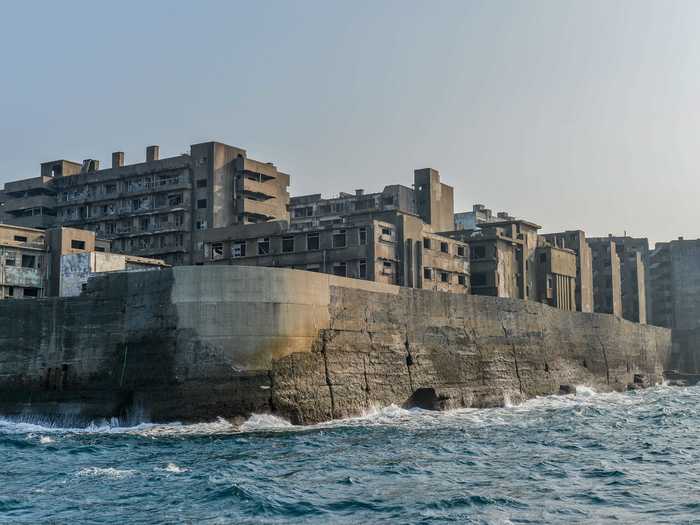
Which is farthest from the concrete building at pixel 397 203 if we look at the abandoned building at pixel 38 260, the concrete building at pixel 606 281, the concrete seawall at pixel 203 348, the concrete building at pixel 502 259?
the concrete seawall at pixel 203 348

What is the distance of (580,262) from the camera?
91.5m

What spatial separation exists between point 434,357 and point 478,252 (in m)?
31.5

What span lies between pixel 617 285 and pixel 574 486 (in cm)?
8720

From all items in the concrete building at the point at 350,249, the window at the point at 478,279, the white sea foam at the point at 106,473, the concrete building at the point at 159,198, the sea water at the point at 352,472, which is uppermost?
the concrete building at the point at 159,198

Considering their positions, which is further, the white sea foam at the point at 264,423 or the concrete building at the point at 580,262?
the concrete building at the point at 580,262

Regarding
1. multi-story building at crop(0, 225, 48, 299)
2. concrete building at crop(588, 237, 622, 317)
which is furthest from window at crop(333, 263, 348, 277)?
concrete building at crop(588, 237, 622, 317)

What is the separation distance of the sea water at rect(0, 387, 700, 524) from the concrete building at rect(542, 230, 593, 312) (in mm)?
50226

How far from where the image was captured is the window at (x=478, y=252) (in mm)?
78938

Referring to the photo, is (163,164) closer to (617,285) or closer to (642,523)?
(617,285)

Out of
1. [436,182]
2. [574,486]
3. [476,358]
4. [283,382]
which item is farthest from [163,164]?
[574,486]

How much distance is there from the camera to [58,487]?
23219 mm

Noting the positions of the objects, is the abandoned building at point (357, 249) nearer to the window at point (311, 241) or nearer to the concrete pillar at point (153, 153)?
the window at point (311, 241)

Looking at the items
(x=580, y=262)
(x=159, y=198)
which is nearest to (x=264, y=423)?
(x=159, y=198)

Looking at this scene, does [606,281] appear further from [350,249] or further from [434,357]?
[434,357]
